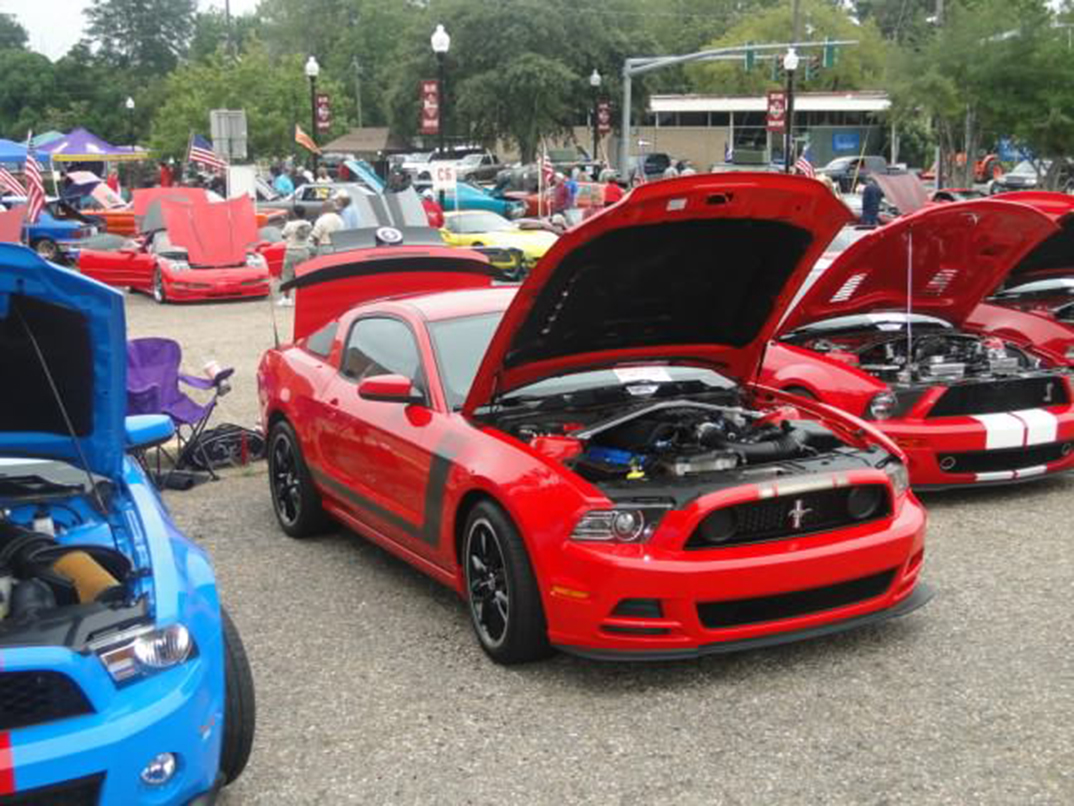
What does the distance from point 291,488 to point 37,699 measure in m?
3.68

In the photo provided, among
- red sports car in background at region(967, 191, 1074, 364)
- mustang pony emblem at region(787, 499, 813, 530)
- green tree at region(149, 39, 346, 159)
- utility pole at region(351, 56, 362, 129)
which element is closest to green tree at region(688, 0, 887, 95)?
utility pole at region(351, 56, 362, 129)

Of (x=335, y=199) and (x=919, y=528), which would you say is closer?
(x=919, y=528)

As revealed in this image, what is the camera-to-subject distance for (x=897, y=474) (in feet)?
16.5

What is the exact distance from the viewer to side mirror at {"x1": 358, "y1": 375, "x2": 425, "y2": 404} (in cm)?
528

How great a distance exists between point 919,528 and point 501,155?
68.2 metres

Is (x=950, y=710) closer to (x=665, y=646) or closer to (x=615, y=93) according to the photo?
(x=665, y=646)

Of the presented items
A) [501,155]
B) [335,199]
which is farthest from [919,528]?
[501,155]

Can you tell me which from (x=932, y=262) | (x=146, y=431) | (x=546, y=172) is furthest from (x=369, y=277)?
(x=546, y=172)

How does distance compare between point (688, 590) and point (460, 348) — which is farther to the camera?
point (460, 348)

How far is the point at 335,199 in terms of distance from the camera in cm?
1719

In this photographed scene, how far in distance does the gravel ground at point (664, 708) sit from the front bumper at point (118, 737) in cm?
70

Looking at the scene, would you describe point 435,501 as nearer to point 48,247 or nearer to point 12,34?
point 48,247

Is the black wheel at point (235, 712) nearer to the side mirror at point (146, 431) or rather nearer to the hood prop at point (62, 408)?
the hood prop at point (62, 408)

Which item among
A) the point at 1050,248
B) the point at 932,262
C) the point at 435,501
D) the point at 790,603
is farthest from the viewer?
the point at 1050,248
